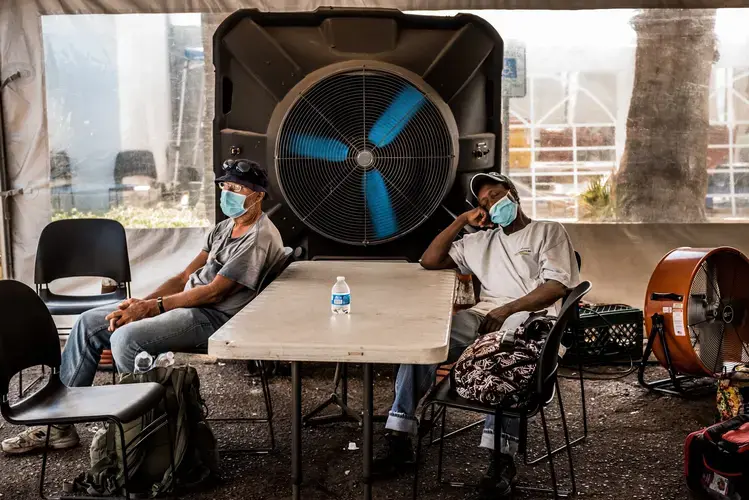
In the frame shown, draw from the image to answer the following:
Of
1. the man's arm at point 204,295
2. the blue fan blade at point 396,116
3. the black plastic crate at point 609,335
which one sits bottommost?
the black plastic crate at point 609,335

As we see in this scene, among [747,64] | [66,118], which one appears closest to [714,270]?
[747,64]

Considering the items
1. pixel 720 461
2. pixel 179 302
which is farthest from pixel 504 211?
pixel 179 302

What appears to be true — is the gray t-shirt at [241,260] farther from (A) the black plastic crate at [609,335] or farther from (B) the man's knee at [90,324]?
(A) the black plastic crate at [609,335]

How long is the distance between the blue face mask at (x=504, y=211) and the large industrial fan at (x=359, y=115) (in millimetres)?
687

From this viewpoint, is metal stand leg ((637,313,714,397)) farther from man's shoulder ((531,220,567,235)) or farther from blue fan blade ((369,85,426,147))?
blue fan blade ((369,85,426,147))

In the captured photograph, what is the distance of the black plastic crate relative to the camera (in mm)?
5074

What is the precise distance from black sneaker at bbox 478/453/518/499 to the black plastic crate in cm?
190

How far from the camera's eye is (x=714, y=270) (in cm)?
447

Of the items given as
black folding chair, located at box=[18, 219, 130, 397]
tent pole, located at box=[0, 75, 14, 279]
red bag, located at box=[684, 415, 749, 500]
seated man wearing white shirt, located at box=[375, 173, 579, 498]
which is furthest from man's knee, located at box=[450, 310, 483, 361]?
tent pole, located at box=[0, 75, 14, 279]

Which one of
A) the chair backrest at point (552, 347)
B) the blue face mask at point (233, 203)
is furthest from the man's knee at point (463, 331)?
the blue face mask at point (233, 203)

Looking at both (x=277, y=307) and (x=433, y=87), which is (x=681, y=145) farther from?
(x=277, y=307)

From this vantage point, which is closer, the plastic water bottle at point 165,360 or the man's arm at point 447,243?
the plastic water bottle at point 165,360

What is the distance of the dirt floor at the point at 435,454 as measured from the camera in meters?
3.35

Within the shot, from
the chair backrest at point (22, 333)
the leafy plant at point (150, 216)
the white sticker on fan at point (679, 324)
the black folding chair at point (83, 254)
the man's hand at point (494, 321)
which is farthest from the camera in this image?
the leafy plant at point (150, 216)
